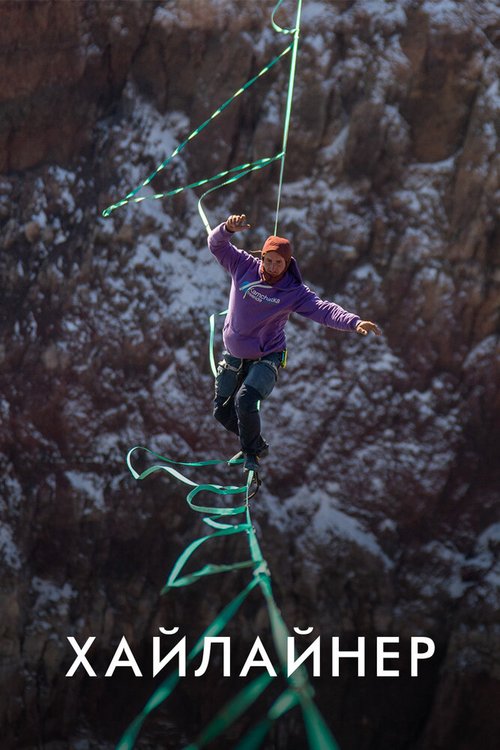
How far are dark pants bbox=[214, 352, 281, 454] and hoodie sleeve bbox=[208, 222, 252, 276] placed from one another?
0.42 m

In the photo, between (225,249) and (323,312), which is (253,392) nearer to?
(323,312)

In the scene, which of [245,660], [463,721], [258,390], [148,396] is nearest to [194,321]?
[148,396]

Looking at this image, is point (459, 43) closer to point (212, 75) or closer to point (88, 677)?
point (212, 75)

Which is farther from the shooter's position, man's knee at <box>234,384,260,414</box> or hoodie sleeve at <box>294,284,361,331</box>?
man's knee at <box>234,384,260,414</box>

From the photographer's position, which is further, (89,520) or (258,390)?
(89,520)

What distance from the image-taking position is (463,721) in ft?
29.3

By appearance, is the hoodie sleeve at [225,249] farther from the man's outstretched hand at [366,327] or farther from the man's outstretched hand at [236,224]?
the man's outstretched hand at [366,327]

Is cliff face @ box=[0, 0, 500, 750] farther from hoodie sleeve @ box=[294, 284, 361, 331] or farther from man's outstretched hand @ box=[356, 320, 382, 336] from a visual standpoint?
man's outstretched hand @ box=[356, 320, 382, 336]

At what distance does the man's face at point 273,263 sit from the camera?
4215mm

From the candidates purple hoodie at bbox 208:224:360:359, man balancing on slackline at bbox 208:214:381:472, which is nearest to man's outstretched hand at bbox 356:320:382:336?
man balancing on slackline at bbox 208:214:381:472

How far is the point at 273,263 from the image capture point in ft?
13.9

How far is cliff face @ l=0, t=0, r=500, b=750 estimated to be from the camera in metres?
9.06

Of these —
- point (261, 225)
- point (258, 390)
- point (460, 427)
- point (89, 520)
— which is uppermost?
point (261, 225)

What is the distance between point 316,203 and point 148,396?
222 cm
